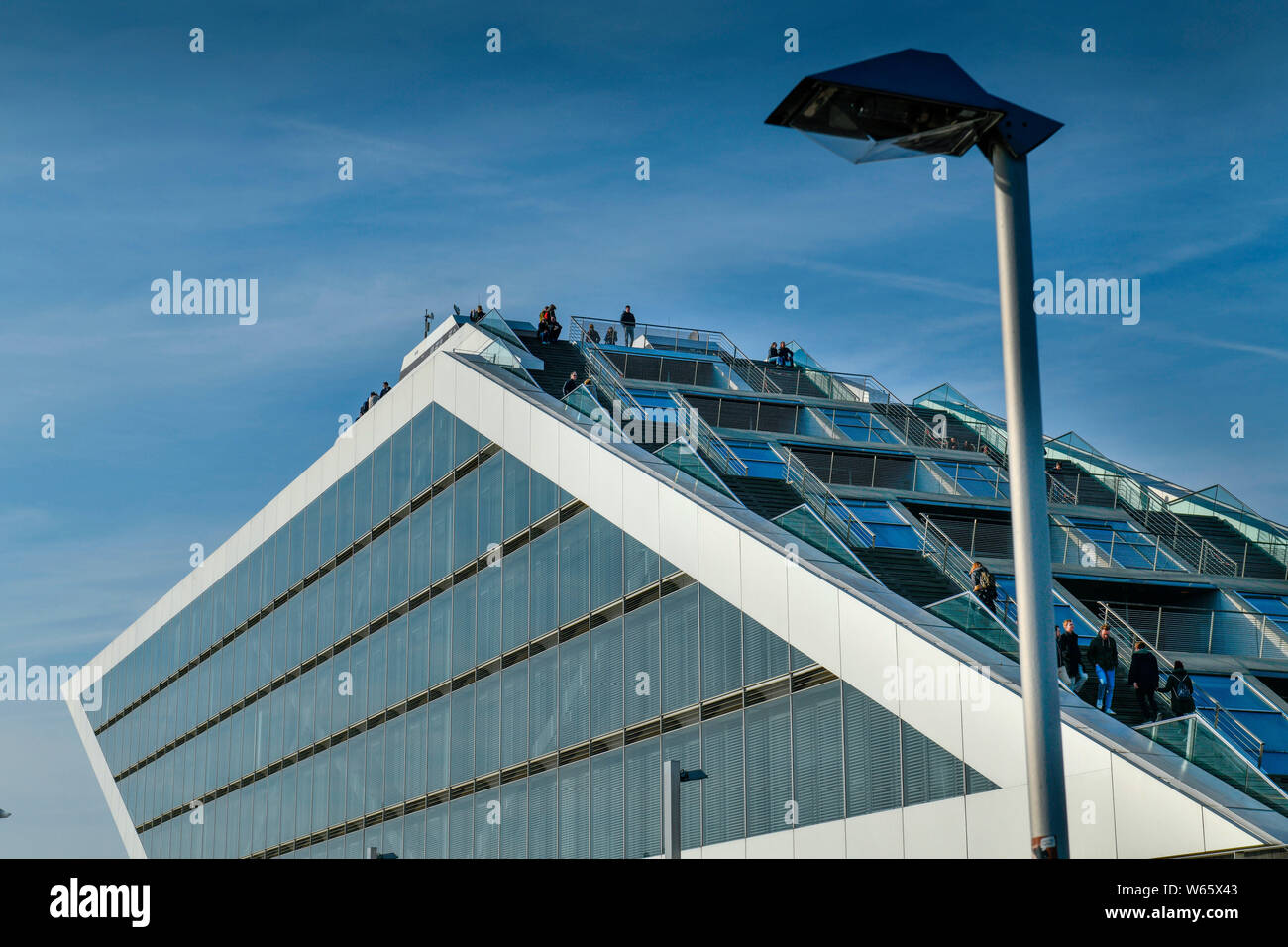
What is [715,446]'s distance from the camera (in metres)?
30.0

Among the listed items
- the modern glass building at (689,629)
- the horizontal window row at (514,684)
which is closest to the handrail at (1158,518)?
the modern glass building at (689,629)

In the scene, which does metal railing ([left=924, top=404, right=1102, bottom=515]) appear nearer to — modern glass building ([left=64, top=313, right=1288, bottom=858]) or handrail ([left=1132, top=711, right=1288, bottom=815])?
modern glass building ([left=64, top=313, right=1288, bottom=858])

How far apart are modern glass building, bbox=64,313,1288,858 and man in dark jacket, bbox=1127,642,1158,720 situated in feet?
0.76

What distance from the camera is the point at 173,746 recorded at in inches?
2063

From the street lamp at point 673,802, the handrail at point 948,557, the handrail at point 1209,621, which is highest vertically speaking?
the handrail at point 948,557

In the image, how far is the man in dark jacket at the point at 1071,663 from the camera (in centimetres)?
1955

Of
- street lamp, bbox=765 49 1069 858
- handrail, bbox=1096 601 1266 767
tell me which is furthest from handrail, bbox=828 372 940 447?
street lamp, bbox=765 49 1069 858

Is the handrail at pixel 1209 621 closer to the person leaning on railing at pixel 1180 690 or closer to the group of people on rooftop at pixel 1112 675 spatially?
the person leaning on railing at pixel 1180 690

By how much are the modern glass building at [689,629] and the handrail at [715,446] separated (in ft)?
0.42

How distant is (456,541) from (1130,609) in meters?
15.7

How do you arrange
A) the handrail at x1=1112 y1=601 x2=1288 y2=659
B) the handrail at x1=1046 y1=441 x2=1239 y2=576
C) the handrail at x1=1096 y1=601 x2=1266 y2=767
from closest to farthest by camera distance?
the handrail at x1=1096 y1=601 x2=1266 y2=767
the handrail at x1=1112 y1=601 x2=1288 y2=659
the handrail at x1=1046 y1=441 x2=1239 y2=576

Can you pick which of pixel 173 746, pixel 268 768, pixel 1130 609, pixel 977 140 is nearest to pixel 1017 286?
pixel 977 140

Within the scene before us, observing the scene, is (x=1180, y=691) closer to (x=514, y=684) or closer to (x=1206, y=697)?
(x=1206, y=697)

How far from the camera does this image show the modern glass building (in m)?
19.2
